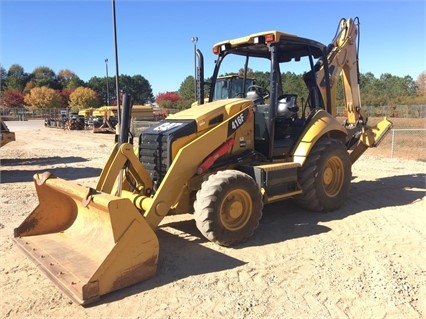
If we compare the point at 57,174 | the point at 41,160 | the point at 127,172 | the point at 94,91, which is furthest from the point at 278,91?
the point at 94,91

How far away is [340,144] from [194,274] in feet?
12.7

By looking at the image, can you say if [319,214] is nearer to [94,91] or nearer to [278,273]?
[278,273]

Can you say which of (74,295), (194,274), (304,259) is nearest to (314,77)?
(304,259)

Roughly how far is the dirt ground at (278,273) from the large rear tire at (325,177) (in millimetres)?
247

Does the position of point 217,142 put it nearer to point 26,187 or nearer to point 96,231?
point 96,231

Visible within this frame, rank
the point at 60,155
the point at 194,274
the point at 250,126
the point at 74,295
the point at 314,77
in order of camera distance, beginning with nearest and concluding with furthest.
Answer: the point at 74,295 < the point at 194,274 < the point at 250,126 < the point at 314,77 < the point at 60,155

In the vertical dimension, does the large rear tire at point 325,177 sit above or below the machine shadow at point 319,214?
above

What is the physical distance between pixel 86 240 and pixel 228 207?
1.81 m

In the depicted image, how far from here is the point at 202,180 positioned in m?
5.48

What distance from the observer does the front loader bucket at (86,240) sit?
3.97 m

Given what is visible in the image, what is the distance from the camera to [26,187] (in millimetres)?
9867

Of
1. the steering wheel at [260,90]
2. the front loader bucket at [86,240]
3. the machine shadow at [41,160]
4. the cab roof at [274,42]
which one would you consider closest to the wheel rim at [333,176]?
the steering wheel at [260,90]

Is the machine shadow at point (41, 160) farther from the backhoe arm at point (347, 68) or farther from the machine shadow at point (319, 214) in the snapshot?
the backhoe arm at point (347, 68)

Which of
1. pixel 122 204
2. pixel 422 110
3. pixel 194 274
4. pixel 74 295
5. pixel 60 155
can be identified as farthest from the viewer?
pixel 422 110
